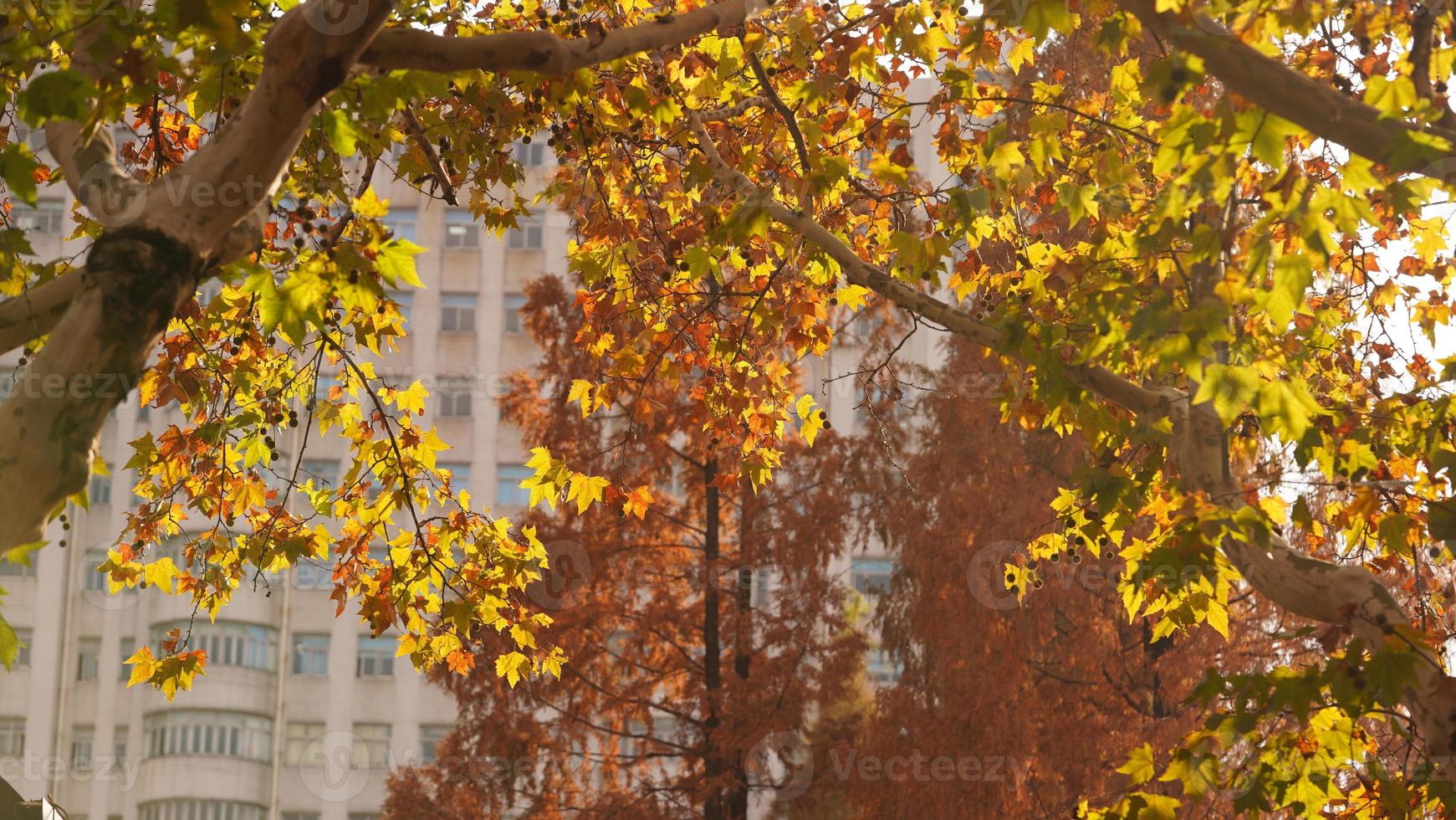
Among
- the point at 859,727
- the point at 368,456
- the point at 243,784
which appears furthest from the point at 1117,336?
the point at 243,784

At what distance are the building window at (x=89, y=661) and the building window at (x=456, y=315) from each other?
1116 centimetres

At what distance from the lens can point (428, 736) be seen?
117ft

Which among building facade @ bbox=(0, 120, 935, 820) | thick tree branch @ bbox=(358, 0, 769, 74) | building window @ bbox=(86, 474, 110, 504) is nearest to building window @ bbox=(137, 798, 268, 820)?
building facade @ bbox=(0, 120, 935, 820)

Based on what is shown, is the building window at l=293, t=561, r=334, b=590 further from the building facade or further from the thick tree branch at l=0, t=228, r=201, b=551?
the thick tree branch at l=0, t=228, r=201, b=551

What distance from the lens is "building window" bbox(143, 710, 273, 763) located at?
34.2 metres

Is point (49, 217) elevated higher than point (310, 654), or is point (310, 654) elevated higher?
point (49, 217)

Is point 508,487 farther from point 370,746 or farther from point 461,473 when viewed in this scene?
point 370,746

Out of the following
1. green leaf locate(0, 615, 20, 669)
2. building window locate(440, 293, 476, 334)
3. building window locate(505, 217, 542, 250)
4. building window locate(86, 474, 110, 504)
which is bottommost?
green leaf locate(0, 615, 20, 669)

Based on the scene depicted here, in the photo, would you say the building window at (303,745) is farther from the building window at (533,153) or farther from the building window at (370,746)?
the building window at (533,153)

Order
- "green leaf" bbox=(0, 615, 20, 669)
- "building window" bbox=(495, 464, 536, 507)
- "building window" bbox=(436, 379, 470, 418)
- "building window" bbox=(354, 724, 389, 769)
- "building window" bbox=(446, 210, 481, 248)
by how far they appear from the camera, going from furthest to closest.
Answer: "building window" bbox=(446, 210, 481, 248)
"building window" bbox=(436, 379, 470, 418)
"building window" bbox=(495, 464, 536, 507)
"building window" bbox=(354, 724, 389, 769)
"green leaf" bbox=(0, 615, 20, 669)

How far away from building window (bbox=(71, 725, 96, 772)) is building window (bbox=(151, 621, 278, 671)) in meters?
2.79

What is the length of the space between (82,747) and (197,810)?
3.51 meters

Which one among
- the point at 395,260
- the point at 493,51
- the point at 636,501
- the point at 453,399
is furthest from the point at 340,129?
the point at 453,399

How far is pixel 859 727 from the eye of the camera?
18.2 metres
